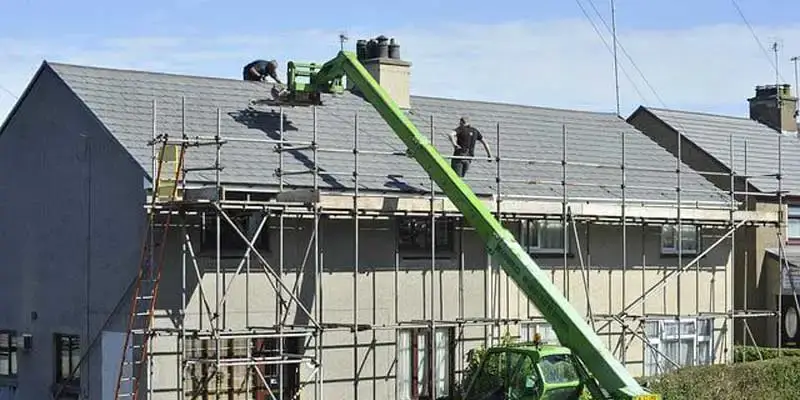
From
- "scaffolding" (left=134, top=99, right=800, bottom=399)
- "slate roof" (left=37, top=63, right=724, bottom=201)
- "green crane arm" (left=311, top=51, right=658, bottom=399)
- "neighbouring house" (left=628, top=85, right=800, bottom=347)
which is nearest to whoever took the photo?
"green crane arm" (left=311, top=51, right=658, bottom=399)

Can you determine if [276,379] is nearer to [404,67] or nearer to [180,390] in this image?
[180,390]

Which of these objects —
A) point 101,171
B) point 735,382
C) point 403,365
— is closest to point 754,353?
point 735,382

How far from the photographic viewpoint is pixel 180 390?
68.0 feet

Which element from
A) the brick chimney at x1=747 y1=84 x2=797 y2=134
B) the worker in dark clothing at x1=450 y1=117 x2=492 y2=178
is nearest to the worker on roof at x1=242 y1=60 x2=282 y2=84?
the worker in dark clothing at x1=450 y1=117 x2=492 y2=178

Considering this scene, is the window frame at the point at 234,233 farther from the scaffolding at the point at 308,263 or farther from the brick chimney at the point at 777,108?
the brick chimney at the point at 777,108

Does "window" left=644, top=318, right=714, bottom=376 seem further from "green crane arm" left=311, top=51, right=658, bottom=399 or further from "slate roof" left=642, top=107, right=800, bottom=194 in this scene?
"green crane arm" left=311, top=51, right=658, bottom=399

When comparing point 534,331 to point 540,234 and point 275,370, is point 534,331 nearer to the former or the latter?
point 540,234

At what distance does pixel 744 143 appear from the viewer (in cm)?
3259

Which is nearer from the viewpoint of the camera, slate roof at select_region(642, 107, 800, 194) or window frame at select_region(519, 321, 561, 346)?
window frame at select_region(519, 321, 561, 346)

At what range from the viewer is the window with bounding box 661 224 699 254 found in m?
27.9

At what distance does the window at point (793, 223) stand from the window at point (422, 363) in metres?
12.7

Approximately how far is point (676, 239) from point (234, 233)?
1048cm

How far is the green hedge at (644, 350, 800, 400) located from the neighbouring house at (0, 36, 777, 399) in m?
1.99

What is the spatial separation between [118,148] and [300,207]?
3.08 meters
